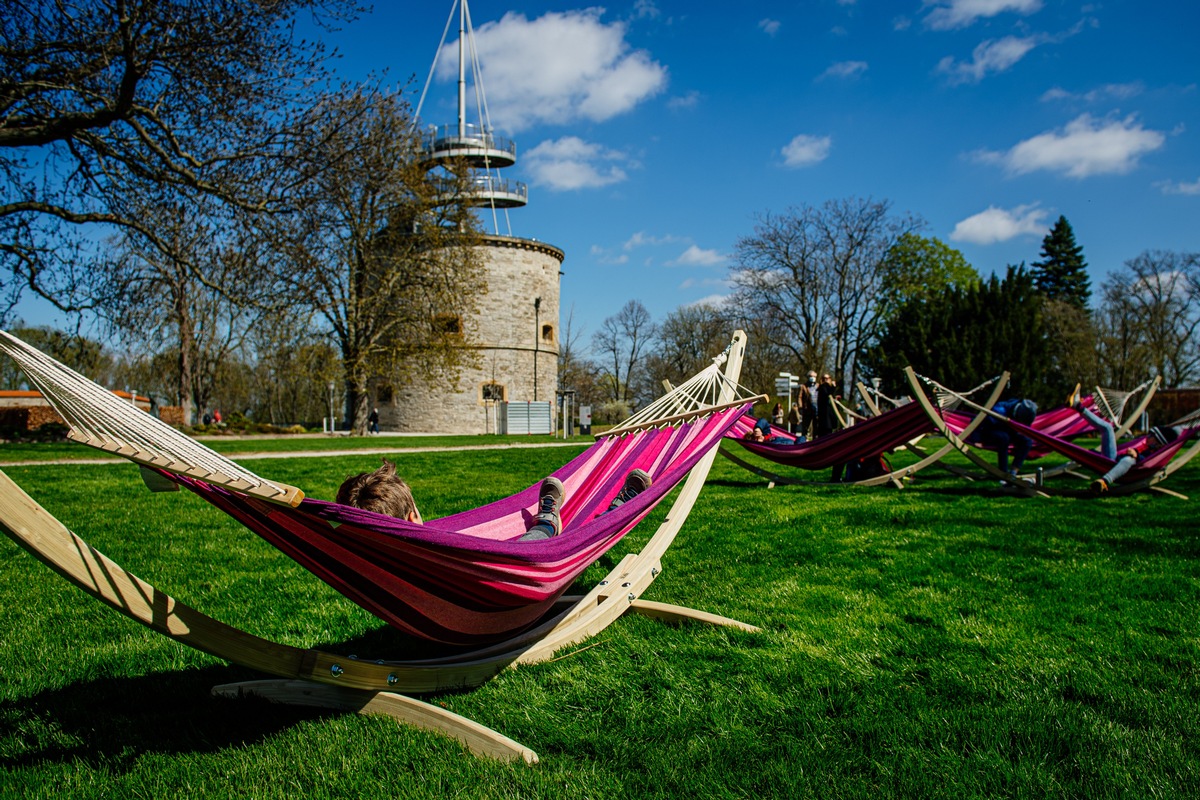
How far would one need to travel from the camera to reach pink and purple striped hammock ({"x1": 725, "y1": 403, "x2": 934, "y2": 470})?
6.05 m

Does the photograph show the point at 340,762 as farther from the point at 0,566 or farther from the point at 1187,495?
the point at 1187,495

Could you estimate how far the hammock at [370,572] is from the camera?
1.41m

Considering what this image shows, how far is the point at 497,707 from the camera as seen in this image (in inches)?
86.7

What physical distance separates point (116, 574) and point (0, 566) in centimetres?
313

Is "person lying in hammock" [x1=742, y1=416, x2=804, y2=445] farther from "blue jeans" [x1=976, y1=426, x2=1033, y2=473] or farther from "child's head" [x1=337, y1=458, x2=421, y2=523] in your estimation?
"child's head" [x1=337, y1=458, x2=421, y2=523]

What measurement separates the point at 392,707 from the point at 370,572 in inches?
18.0

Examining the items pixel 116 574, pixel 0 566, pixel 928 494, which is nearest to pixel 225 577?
pixel 0 566

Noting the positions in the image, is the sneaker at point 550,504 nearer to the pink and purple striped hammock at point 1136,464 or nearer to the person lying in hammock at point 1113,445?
the pink and purple striped hammock at point 1136,464

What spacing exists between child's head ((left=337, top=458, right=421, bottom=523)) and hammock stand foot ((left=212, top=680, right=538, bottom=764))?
636mm

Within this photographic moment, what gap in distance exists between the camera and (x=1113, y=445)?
268 inches

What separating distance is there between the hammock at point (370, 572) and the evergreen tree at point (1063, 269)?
1811 inches

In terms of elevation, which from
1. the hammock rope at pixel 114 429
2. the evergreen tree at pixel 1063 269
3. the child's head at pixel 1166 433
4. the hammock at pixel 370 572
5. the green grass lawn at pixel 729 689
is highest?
the evergreen tree at pixel 1063 269

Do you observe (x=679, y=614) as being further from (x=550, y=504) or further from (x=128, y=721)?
(x=128, y=721)

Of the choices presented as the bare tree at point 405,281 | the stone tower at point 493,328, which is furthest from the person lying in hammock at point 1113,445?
the stone tower at point 493,328
